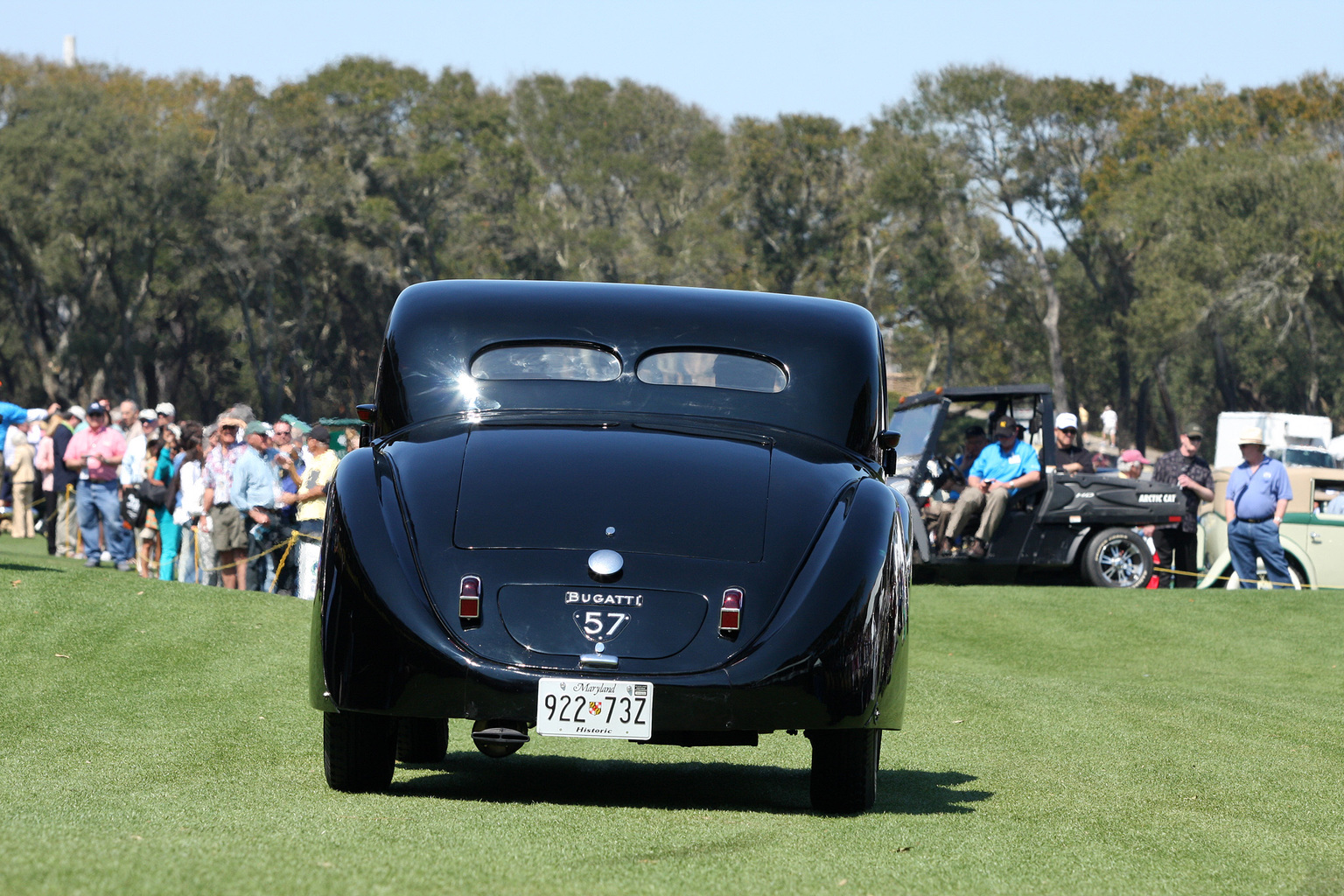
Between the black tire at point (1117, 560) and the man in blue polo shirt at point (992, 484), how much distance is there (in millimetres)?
1197

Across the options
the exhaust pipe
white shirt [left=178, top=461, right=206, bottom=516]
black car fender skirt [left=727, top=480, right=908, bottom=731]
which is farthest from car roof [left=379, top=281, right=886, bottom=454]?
white shirt [left=178, top=461, right=206, bottom=516]

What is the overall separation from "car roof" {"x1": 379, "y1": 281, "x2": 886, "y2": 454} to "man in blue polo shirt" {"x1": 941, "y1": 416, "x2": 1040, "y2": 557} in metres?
12.0

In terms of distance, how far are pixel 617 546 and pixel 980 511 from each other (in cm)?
1368

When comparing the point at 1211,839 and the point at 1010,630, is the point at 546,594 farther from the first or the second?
the point at 1010,630

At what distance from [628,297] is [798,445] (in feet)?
3.30

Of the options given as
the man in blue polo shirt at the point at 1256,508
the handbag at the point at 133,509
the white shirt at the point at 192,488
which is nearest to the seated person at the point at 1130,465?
the man in blue polo shirt at the point at 1256,508

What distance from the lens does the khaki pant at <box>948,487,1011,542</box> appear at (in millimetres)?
18312

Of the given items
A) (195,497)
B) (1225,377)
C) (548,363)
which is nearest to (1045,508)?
(195,497)

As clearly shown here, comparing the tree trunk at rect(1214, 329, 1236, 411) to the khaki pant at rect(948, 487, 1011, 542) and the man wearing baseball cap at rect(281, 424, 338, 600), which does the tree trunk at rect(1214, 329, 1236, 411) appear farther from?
the man wearing baseball cap at rect(281, 424, 338, 600)

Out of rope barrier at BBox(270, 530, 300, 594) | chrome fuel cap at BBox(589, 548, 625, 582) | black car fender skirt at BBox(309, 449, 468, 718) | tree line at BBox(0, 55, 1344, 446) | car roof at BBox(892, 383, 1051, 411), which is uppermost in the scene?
tree line at BBox(0, 55, 1344, 446)

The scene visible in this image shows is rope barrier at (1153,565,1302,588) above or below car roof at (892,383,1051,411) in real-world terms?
below

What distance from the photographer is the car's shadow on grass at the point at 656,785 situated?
19.7 feet

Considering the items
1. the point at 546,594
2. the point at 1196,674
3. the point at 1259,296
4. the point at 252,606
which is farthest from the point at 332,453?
the point at 1259,296

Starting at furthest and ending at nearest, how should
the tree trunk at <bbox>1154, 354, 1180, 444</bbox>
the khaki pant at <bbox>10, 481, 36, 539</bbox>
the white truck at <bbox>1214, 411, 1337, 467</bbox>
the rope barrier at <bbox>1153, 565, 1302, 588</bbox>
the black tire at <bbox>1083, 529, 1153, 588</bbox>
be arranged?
1. the tree trunk at <bbox>1154, 354, 1180, 444</bbox>
2. the white truck at <bbox>1214, 411, 1337, 467</bbox>
3. the khaki pant at <bbox>10, 481, 36, 539</bbox>
4. the black tire at <bbox>1083, 529, 1153, 588</bbox>
5. the rope barrier at <bbox>1153, 565, 1302, 588</bbox>
